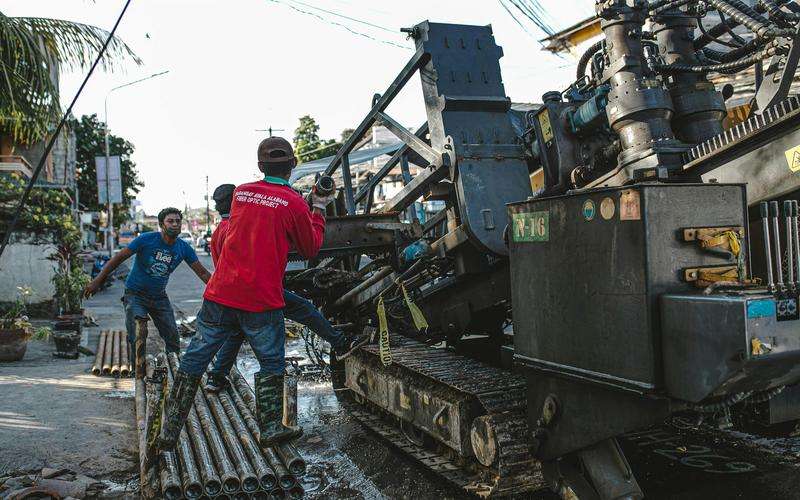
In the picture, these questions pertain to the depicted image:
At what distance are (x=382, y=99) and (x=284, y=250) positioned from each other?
85.3 inches

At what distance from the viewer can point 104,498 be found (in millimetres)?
4164

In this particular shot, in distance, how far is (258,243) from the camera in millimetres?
4016

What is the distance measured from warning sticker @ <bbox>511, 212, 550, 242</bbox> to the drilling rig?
0.01 meters

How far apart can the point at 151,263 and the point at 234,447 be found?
3122 mm

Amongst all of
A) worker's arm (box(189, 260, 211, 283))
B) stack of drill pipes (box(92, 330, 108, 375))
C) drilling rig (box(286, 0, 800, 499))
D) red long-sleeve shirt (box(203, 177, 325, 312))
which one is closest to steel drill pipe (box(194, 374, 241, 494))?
red long-sleeve shirt (box(203, 177, 325, 312))

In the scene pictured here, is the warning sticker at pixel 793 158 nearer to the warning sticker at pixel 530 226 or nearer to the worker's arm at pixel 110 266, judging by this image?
the warning sticker at pixel 530 226

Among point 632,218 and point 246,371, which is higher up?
point 632,218

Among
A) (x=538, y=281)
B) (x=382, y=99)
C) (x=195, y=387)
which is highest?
(x=382, y=99)

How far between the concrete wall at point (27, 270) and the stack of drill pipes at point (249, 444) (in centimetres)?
928

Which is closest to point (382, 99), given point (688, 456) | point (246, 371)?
point (688, 456)

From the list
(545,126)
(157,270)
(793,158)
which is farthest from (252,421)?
(793,158)

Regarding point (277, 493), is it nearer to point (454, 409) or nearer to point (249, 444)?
point (249, 444)

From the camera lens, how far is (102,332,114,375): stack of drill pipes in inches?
313

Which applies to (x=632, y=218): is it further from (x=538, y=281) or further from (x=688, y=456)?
(x=688, y=456)
